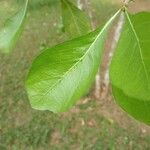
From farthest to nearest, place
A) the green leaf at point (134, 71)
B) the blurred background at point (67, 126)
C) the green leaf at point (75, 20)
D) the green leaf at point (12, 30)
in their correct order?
the blurred background at point (67, 126) → the green leaf at point (75, 20) → the green leaf at point (12, 30) → the green leaf at point (134, 71)

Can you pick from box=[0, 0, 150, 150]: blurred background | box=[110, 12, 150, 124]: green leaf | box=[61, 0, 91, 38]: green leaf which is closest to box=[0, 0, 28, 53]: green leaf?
box=[61, 0, 91, 38]: green leaf

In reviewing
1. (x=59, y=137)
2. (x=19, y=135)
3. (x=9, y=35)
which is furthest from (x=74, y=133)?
(x=9, y=35)

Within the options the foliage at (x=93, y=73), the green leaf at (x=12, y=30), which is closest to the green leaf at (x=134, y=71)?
the foliage at (x=93, y=73)

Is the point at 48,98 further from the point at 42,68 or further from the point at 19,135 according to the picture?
the point at 19,135

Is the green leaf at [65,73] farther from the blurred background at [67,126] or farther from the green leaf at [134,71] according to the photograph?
the blurred background at [67,126]

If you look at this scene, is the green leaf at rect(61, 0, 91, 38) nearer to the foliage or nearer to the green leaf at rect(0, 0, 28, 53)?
the green leaf at rect(0, 0, 28, 53)

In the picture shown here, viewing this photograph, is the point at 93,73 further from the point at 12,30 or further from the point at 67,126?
the point at 67,126
